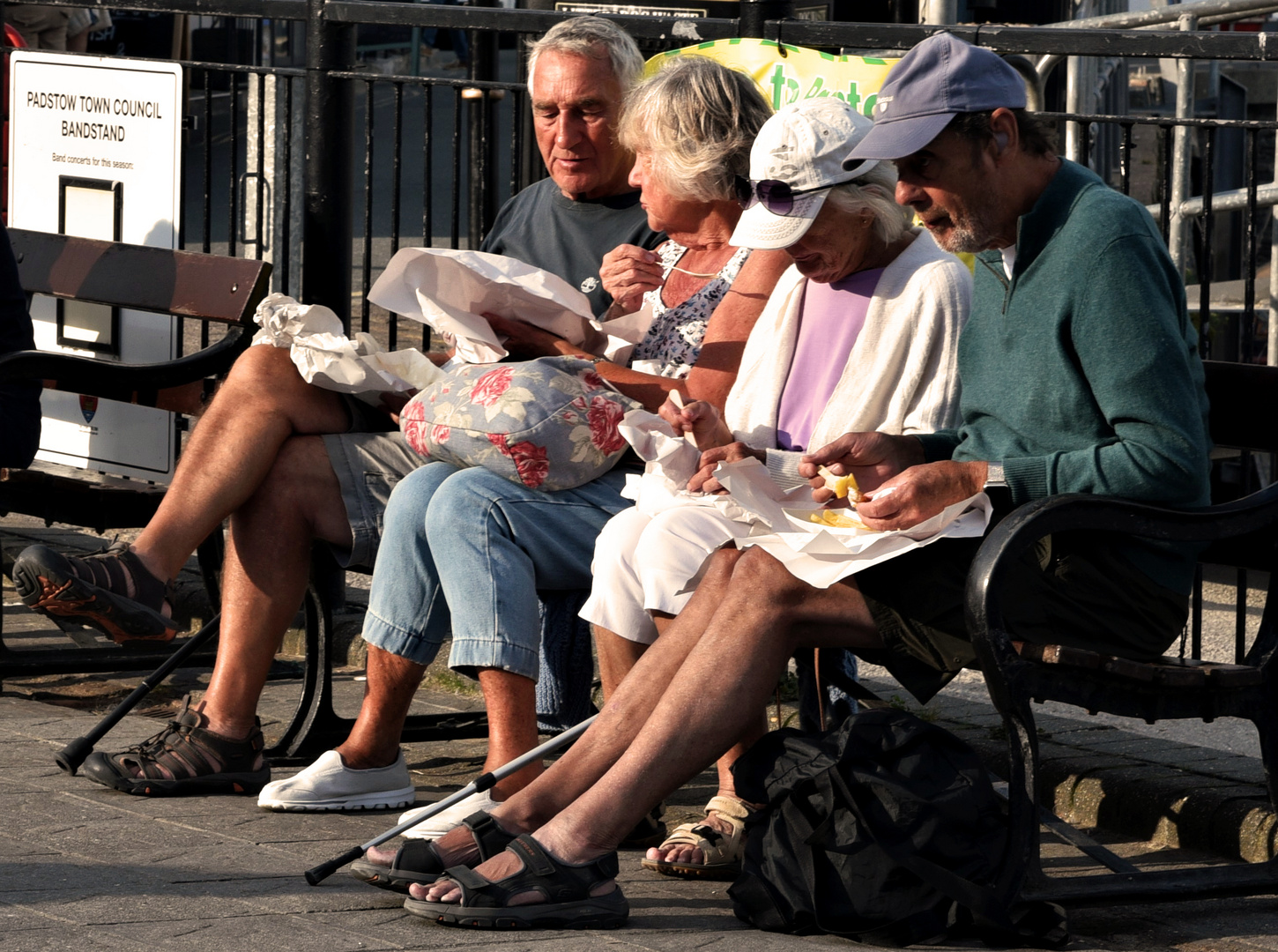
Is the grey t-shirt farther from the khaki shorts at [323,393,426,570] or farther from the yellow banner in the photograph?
A: the khaki shorts at [323,393,426,570]

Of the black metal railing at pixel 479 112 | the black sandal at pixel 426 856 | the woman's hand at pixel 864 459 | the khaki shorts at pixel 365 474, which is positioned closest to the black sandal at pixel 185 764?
the khaki shorts at pixel 365 474

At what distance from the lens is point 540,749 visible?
11.5 feet

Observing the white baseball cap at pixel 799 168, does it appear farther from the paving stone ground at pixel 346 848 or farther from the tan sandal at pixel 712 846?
the paving stone ground at pixel 346 848

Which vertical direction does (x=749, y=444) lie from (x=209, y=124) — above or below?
below

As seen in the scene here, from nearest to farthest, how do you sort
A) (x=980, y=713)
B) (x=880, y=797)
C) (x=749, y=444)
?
1. (x=880, y=797)
2. (x=749, y=444)
3. (x=980, y=713)

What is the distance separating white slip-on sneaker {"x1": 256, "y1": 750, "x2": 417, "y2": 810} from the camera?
397cm

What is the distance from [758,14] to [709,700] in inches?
94.0

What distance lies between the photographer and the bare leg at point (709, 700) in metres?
3.23

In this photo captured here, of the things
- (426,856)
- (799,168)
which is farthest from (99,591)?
(799,168)

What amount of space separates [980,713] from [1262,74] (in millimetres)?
7274

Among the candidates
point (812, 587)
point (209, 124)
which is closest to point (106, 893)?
point (812, 587)

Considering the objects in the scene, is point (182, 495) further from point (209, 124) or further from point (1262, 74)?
point (1262, 74)

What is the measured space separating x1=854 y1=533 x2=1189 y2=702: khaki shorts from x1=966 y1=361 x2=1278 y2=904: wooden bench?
7 cm

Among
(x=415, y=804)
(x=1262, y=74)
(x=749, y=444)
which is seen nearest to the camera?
(x=749, y=444)
